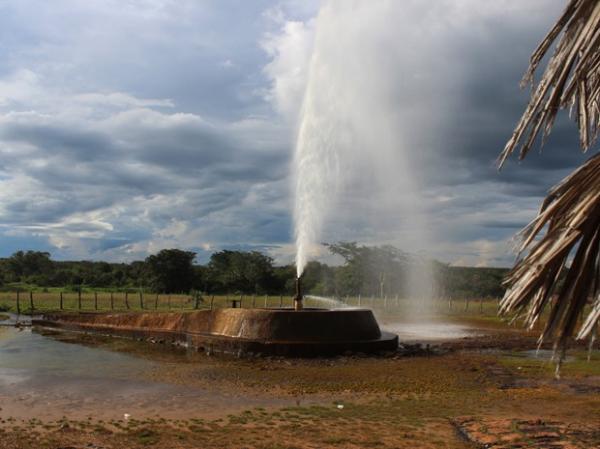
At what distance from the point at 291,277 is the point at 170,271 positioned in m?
11.6

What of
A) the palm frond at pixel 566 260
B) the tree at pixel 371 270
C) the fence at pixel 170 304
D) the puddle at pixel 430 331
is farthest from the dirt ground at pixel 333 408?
the tree at pixel 371 270

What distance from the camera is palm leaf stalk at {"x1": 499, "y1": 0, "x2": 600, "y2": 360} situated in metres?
2.61

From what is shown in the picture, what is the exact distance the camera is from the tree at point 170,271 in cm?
5694

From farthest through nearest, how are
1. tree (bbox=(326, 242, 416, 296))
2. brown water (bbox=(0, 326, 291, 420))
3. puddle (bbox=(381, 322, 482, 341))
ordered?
tree (bbox=(326, 242, 416, 296)) < puddle (bbox=(381, 322, 482, 341)) < brown water (bbox=(0, 326, 291, 420))

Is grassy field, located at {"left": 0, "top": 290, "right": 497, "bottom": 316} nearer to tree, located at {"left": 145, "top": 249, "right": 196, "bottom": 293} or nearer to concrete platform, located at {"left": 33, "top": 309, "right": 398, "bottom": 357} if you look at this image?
tree, located at {"left": 145, "top": 249, "right": 196, "bottom": 293}

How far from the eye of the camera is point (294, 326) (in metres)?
15.1

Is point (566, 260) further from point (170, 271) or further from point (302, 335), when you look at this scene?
point (170, 271)

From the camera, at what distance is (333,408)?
9.29 meters

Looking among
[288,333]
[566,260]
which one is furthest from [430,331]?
[566,260]

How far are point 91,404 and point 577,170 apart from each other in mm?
8915

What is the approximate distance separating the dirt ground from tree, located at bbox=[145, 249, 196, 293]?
43377 millimetres

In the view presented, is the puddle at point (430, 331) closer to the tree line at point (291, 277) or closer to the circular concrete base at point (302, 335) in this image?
the circular concrete base at point (302, 335)

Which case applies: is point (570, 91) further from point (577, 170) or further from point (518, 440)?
point (518, 440)

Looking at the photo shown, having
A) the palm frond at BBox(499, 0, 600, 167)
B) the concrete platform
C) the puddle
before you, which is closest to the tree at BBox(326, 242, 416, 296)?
the puddle
